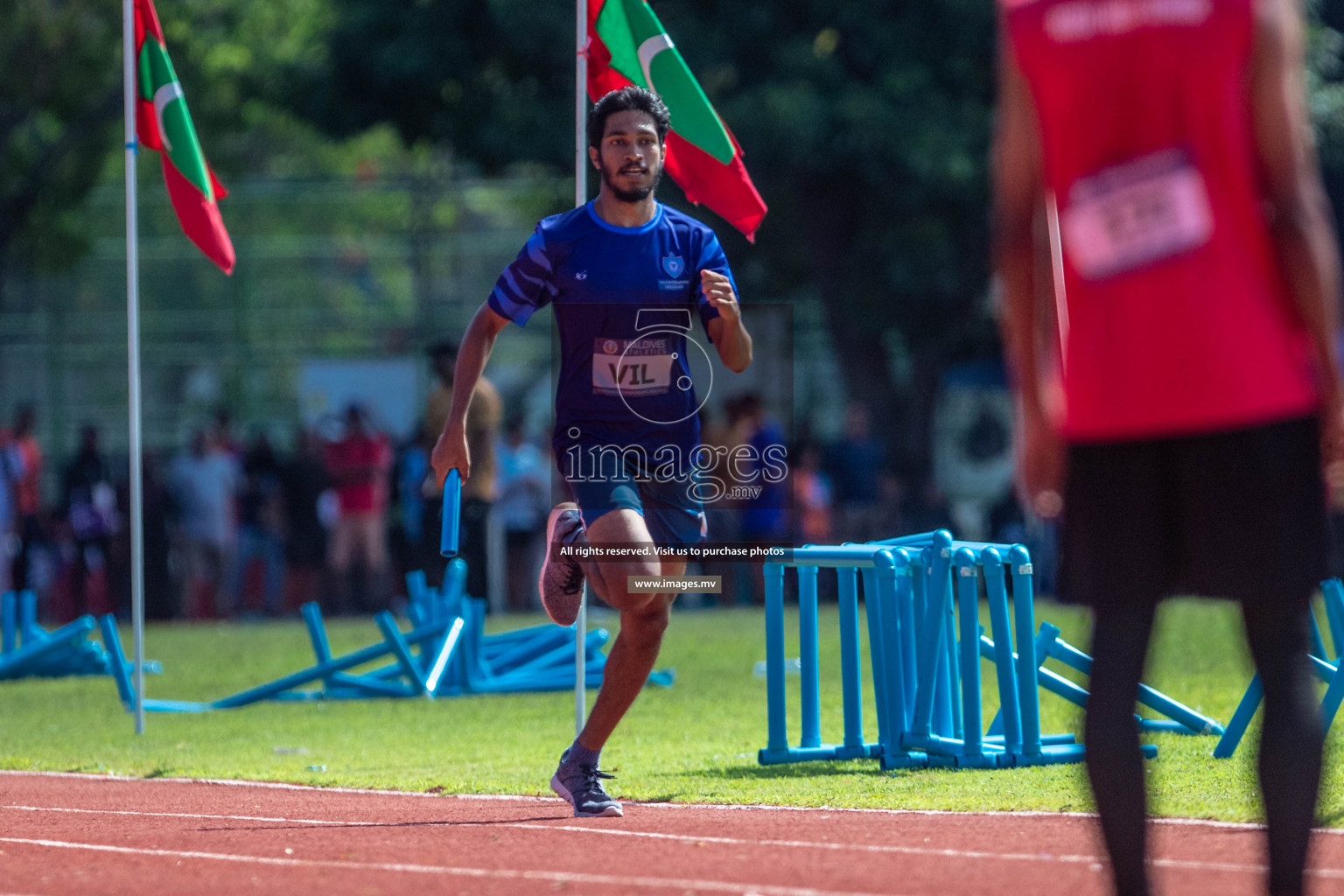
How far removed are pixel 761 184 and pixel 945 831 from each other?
19098mm

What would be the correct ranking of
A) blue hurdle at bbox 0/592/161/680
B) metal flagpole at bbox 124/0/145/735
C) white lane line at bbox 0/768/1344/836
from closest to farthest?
white lane line at bbox 0/768/1344/836
metal flagpole at bbox 124/0/145/735
blue hurdle at bbox 0/592/161/680

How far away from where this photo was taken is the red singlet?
360 cm

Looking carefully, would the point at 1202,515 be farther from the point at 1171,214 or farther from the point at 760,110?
the point at 760,110

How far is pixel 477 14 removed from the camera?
24.0m

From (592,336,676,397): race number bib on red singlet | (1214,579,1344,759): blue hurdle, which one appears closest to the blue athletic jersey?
(592,336,676,397): race number bib on red singlet

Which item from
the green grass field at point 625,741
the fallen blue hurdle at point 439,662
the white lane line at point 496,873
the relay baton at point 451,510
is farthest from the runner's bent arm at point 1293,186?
the fallen blue hurdle at point 439,662

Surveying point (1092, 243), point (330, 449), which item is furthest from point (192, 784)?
point (330, 449)

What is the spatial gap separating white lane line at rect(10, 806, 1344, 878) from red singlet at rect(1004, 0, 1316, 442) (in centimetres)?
125

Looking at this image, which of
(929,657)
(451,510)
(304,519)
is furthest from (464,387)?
(304,519)

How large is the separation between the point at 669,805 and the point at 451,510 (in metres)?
1.33

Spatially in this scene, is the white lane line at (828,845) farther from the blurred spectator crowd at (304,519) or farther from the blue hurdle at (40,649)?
the blurred spectator crowd at (304,519)

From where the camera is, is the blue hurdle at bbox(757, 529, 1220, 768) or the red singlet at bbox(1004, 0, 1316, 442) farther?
the blue hurdle at bbox(757, 529, 1220, 768)

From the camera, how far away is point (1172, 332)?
3.64 m

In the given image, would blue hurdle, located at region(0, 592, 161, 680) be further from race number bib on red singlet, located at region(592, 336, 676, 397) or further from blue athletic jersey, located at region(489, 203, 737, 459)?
race number bib on red singlet, located at region(592, 336, 676, 397)
